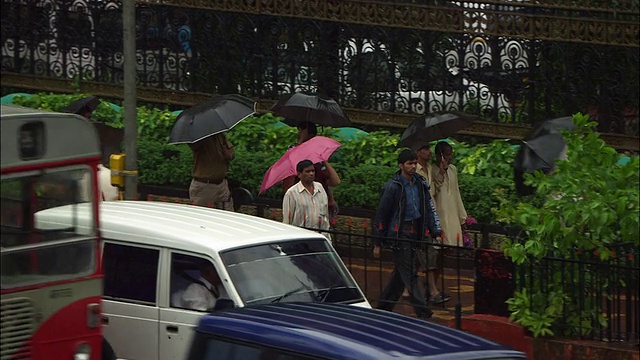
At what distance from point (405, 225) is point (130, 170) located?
8.93 ft

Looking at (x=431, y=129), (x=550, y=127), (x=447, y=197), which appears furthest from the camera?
(x=431, y=129)

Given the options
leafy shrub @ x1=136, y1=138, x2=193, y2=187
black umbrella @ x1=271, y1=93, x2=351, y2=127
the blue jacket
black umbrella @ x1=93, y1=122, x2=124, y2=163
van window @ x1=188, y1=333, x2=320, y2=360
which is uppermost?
black umbrella @ x1=271, y1=93, x2=351, y2=127

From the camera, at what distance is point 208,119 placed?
14.7 meters

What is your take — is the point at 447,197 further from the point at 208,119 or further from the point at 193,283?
the point at 193,283

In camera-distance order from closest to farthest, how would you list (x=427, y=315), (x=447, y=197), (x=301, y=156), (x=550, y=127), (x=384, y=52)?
(x=427, y=315), (x=301, y=156), (x=447, y=197), (x=550, y=127), (x=384, y=52)

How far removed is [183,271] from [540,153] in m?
5.14

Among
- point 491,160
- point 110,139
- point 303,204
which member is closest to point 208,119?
point 303,204

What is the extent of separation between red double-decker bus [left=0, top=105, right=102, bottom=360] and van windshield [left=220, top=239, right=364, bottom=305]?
1030 millimetres

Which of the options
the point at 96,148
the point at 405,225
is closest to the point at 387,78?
the point at 405,225

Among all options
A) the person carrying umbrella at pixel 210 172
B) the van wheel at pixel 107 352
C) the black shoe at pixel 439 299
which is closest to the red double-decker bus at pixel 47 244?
the van wheel at pixel 107 352

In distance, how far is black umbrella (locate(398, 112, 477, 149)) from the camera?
14625 mm

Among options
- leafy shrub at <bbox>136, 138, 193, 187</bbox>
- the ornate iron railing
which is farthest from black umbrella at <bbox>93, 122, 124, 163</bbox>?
the ornate iron railing

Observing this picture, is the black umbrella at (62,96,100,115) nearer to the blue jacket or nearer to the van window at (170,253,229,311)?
the blue jacket

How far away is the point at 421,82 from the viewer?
18141 mm
